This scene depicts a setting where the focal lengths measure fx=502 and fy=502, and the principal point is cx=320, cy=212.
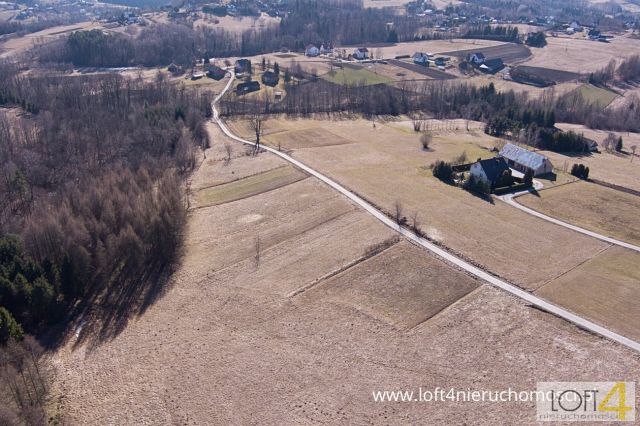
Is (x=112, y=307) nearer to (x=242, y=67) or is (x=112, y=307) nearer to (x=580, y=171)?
(x=580, y=171)

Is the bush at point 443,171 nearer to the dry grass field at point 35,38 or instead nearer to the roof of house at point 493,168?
the roof of house at point 493,168

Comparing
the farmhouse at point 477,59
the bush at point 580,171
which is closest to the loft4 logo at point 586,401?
the bush at point 580,171

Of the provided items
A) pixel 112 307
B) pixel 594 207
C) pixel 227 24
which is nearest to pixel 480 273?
pixel 594 207

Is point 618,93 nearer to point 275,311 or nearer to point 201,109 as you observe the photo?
point 201,109

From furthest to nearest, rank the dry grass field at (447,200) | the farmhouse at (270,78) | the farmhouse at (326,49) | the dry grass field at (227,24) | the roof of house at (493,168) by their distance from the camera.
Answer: the dry grass field at (227,24) < the farmhouse at (326,49) < the farmhouse at (270,78) < the roof of house at (493,168) < the dry grass field at (447,200)

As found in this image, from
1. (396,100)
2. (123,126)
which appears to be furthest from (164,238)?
(396,100)
